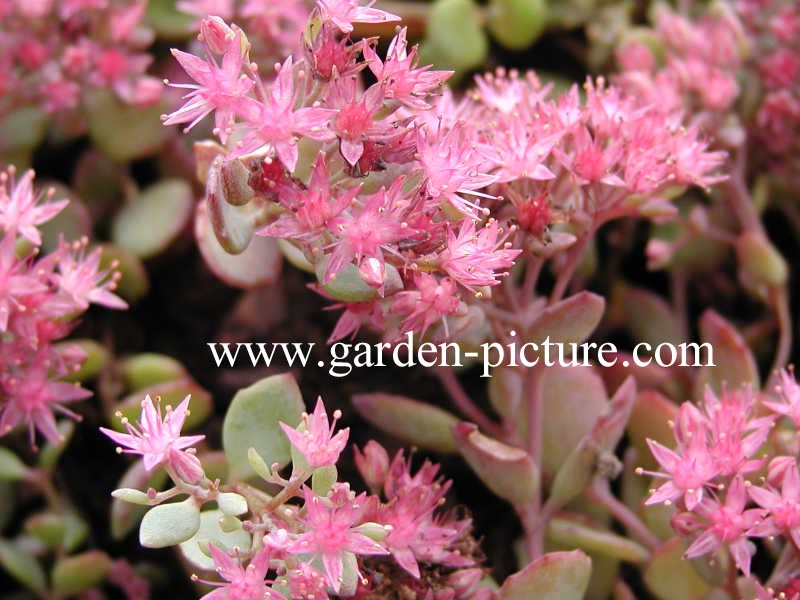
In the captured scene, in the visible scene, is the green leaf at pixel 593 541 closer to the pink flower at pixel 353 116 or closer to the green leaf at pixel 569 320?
the green leaf at pixel 569 320

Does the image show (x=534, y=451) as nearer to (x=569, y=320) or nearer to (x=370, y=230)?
(x=569, y=320)

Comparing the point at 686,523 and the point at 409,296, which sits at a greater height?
the point at 409,296

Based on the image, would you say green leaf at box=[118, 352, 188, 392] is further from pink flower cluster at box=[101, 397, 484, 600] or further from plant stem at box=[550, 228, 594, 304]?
plant stem at box=[550, 228, 594, 304]

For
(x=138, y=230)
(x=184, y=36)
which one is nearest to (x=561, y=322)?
(x=138, y=230)

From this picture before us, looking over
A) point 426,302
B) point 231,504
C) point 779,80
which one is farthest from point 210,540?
point 779,80

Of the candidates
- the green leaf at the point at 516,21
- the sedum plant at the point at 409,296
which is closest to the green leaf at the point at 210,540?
the sedum plant at the point at 409,296

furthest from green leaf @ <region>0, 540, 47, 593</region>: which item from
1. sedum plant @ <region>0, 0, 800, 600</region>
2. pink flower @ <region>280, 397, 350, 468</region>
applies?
pink flower @ <region>280, 397, 350, 468</region>
